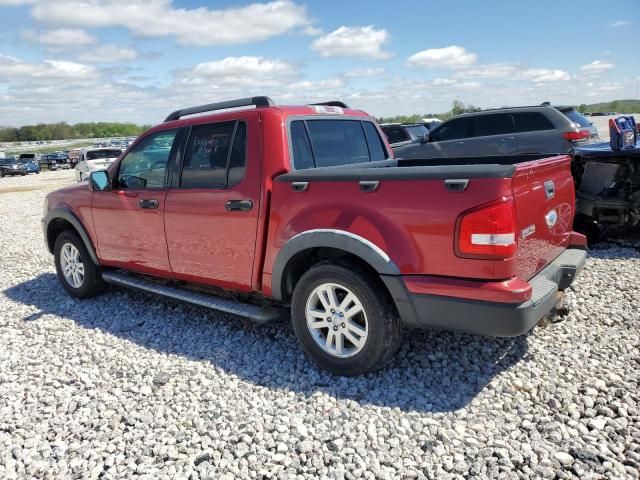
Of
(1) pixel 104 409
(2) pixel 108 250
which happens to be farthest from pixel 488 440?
(2) pixel 108 250

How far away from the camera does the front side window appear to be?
4.48 metres

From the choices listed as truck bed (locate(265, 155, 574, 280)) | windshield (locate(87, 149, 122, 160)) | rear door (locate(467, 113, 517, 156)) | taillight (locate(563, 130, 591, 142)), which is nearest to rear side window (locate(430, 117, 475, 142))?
rear door (locate(467, 113, 517, 156))

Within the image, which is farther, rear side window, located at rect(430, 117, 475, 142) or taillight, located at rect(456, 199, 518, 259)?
rear side window, located at rect(430, 117, 475, 142)

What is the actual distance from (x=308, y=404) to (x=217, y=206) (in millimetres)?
1652

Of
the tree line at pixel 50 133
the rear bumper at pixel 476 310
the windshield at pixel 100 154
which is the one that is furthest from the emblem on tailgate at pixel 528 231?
the tree line at pixel 50 133

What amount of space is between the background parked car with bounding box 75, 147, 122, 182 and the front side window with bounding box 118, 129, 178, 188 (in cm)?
1537

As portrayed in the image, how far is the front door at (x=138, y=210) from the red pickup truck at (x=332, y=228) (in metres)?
0.02

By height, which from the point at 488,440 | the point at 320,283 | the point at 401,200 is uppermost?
the point at 401,200

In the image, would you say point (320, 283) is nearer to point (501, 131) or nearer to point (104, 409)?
point (104, 409)

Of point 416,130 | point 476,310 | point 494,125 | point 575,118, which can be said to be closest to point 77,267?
point 476,310

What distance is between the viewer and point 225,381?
3582mm

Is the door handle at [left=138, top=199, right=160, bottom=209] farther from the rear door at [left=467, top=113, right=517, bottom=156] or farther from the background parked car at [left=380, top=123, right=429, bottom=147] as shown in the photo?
the background parked car at [left=380, top=123, right=429, bottom=147]

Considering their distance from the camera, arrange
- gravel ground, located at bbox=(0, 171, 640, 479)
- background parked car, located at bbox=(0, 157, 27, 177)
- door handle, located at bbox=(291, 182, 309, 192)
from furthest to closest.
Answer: background parked car, located at bbox=(0, 157, 27, 177) < door handle, located at bbox=(291, 182, 309, 192) < gravel ground, located at bbox=(0, 171, 640, 479)

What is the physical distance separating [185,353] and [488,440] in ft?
7.91
